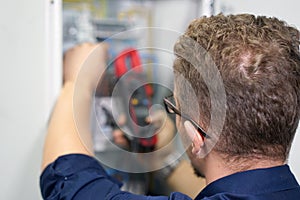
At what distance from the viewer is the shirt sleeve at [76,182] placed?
77 cm

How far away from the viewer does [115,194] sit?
0.77 meters

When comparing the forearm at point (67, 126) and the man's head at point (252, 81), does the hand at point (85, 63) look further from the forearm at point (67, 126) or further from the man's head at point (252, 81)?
the man's head at point (252, 81)

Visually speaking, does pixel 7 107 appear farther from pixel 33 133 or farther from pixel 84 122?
pixel 84 122

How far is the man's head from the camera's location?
2.04 ft

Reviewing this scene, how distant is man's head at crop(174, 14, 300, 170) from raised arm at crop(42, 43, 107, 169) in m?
0.29

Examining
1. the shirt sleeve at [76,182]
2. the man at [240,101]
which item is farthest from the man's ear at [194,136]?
the shirt sleeve at [76,182]

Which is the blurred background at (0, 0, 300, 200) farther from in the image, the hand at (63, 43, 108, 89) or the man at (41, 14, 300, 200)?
the man at (41, 14, 300, 200)

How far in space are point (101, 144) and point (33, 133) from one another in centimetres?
29

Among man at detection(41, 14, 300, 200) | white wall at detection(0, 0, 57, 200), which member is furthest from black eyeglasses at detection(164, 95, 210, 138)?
white wall at detection(0, 0, 57, 200)

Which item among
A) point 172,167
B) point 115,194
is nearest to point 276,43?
point 115,194

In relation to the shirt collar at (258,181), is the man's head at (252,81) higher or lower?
higher

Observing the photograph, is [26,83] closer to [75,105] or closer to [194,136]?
[75,105]

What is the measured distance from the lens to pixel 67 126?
2.84 feet

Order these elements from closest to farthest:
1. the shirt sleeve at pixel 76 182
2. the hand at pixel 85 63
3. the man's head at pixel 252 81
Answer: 1. the man's head at pixel 252 81
2. the shirt sleeve at pixel 76 182
3. the hand at pixel 85 63
